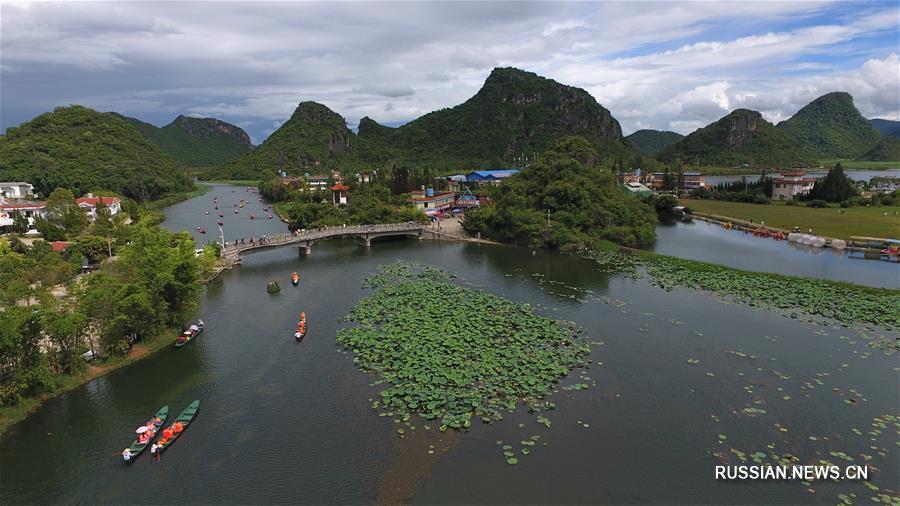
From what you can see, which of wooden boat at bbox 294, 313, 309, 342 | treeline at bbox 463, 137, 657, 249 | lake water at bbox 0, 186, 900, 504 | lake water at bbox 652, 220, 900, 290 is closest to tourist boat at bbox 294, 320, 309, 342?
wooden boat at bbox 294, 313, 309, 342

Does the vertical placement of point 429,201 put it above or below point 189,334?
above

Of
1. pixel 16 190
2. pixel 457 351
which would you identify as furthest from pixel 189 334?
pixel 16 190

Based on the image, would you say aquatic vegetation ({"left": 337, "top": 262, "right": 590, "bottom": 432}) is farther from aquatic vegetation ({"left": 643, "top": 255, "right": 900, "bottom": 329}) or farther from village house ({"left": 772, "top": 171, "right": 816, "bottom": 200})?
village house ({"left": 772, "top": 171, "right": 816, "bottom": 200})

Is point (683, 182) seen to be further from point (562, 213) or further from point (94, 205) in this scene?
point (94, 205)

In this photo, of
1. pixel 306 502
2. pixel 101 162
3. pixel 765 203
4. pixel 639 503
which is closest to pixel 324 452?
pixel 306 502

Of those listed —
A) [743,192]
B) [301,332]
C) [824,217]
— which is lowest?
[301,332]

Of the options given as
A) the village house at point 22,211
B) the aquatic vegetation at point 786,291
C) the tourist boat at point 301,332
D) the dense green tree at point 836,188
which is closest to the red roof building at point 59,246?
the village house at point 22,211
